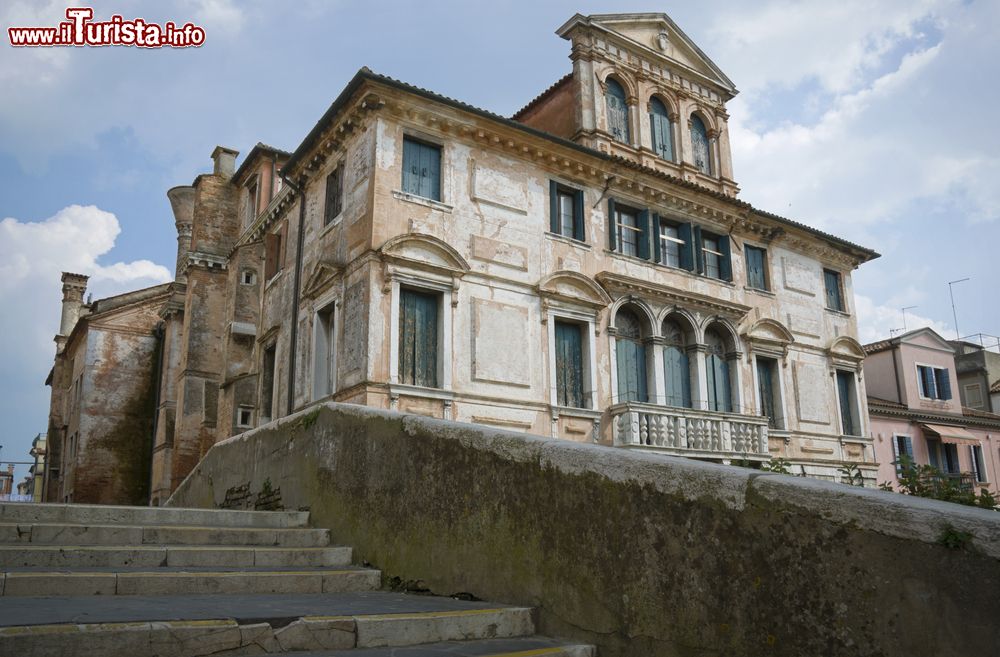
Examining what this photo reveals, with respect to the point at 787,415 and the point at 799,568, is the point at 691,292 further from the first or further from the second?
the point at 799,568

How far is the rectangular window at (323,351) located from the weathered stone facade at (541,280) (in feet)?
0.13

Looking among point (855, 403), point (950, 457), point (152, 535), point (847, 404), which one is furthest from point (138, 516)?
point (950, 457)

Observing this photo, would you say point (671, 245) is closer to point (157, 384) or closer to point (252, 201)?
point (252, 201)

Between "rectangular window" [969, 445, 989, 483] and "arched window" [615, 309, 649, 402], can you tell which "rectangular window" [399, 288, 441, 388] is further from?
"rectangular window" [969, 445, 989, 483]

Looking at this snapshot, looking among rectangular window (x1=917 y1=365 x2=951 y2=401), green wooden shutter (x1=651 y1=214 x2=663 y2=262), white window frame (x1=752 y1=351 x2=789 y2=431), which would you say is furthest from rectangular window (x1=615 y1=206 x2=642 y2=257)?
rectangular window (x1=917 y1=365 x2=951 y2=401)

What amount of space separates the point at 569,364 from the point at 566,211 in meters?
3.24

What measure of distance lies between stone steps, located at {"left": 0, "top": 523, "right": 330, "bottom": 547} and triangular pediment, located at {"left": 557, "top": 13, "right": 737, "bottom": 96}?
14.9m

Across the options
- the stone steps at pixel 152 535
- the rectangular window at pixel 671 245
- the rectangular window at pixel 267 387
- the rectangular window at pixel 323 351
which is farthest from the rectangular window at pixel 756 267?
the stone steps at pixel 152 535

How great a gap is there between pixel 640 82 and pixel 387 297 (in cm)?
940

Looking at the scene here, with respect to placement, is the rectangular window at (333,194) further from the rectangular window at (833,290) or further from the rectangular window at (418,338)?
the rectangular window at (833,290)

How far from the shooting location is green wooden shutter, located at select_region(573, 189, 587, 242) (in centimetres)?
1594

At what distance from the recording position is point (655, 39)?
19312mm

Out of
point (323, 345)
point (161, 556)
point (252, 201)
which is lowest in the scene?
point (161, 556)

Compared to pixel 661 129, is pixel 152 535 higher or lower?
lower
